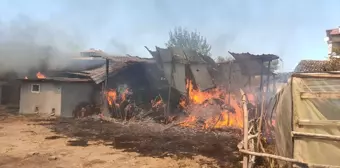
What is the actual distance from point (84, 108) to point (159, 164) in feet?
37.0

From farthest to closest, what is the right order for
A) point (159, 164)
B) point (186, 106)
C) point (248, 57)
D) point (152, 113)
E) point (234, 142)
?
point (152, 113) → point (186, 106) → point (248, 57) → point (234, 142) → point (159, 164)

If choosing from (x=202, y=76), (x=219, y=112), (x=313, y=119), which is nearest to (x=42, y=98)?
(x=202, y=76)

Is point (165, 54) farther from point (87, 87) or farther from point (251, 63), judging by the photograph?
point (87, 87)

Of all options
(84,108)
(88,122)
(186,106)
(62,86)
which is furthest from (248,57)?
(62,86)

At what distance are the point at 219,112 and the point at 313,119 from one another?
10759mm

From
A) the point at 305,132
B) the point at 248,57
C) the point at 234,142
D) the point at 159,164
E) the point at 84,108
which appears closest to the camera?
the point at 305,132

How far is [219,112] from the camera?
14789mm

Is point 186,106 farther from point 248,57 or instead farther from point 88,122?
point 88,122

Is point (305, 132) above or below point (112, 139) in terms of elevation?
above

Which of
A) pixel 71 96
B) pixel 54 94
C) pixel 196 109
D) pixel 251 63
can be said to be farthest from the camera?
pixel 54 94

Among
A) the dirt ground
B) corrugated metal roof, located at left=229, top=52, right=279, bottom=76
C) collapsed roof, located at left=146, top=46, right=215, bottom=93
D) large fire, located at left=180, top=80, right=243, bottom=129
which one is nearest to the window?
the dirt ground

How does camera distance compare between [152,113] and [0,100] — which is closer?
[152,113]

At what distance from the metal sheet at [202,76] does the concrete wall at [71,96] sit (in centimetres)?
744

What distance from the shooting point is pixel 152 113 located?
1680 cm
